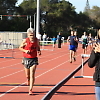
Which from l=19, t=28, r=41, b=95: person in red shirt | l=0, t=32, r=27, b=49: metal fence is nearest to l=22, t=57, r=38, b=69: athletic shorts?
l=19, t=28, r=41, b=95: person in red shirt

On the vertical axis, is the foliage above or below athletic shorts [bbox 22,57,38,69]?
above

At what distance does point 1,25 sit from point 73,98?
58167 millimetres

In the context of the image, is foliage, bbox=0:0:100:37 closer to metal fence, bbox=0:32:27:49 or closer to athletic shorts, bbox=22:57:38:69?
metal fence, bbox=0:32:27:49

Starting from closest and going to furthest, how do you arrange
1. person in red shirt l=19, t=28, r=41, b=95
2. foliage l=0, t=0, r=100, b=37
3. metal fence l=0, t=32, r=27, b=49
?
person in red shirt l=19, t=28, r=41, b=95
metal fence l=0, t=32, r=27, b=49
foliage l=0, t=0, r=100, b=37

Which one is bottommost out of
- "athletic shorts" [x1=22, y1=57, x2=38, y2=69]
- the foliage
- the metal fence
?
"athletic shorts" [x1=22, y1=57, x2=38, y2=69]

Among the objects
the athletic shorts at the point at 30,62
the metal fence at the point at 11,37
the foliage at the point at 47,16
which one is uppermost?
the foliage at the point at 47,16

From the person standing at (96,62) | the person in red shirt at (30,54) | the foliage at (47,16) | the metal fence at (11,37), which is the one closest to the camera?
the person standing at (96,62)

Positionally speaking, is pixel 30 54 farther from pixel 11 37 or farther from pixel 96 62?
pixel 11 37

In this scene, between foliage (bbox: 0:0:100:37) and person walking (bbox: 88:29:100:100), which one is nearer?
person walking (bbox: 88:29:100:100)

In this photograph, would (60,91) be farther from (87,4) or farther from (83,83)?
(87,4)

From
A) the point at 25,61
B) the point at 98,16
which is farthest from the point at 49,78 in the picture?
the point at 98,16

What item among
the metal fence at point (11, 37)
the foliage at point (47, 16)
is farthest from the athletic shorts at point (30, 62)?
the foliage at point (47, 16)

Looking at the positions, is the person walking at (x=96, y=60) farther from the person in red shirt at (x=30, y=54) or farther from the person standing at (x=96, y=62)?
the person in red shirt at (x=30, y=54)

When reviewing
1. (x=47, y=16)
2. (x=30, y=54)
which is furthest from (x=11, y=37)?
(x=47, y=16)
